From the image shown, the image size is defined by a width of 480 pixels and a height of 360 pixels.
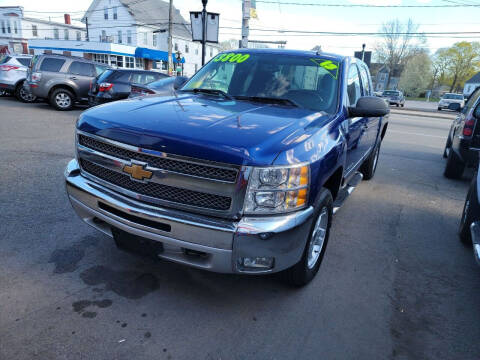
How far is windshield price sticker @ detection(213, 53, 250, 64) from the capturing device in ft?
13.0

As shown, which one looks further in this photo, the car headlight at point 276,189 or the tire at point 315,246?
the tire at point 315,246

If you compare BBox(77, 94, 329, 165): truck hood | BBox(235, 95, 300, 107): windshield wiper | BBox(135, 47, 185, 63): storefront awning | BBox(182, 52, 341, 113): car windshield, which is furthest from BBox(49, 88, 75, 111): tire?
BBox(135, 47, 185, 63): storefront awning

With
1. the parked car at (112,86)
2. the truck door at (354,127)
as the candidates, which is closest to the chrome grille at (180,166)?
the truck door at (354,127)

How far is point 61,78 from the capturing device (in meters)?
12.0

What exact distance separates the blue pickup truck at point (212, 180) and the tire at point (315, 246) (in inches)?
0.4

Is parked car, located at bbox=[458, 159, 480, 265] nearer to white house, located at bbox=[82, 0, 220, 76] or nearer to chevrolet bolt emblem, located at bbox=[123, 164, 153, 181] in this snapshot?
chevrolet bolt emblem, located at bbox=[123, 164, 153, 181]

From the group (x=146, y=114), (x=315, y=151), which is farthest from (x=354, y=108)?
(x=146, y=114)

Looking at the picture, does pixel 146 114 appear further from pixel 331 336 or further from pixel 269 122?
pixel 331 336

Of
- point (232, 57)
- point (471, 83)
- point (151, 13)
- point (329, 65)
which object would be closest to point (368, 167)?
point (329, 65)

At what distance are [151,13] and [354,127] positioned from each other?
57.1 meters

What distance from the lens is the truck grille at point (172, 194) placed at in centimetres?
222

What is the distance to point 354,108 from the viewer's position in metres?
3.38

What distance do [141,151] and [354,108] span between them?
6.99ft

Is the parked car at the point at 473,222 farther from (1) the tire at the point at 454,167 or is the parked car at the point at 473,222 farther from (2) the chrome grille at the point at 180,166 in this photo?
(1) the tire at the point at 454,167
